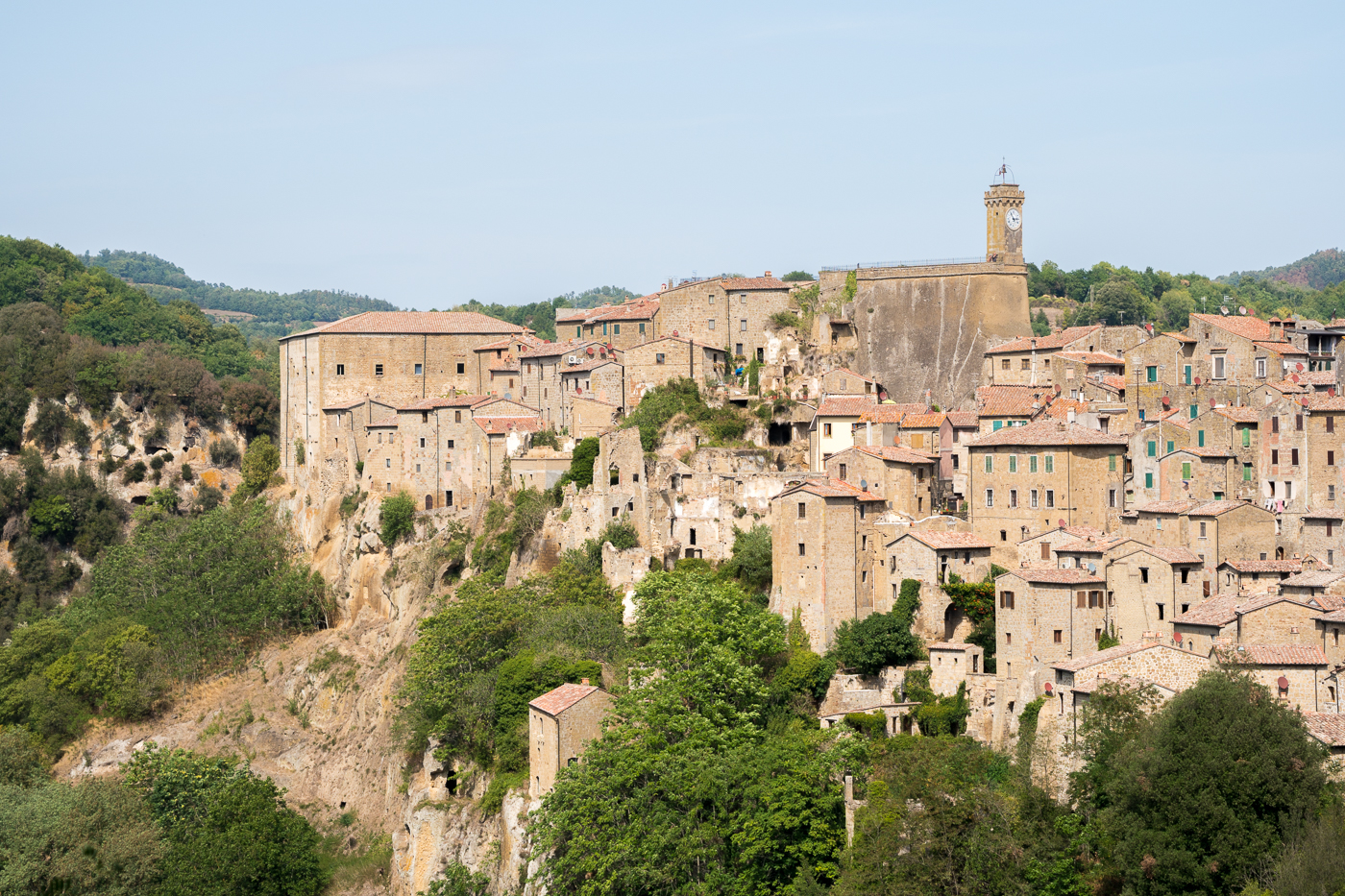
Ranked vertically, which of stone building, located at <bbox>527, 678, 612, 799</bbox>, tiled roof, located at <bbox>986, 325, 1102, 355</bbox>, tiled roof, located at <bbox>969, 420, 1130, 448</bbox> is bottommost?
stone building, located at <bbox>527, 678, 612, 799</bbox>

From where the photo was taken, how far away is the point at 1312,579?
142 ft

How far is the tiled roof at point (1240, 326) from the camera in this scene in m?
58.9

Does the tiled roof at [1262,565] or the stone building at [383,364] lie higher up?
the stone building at [383,364]

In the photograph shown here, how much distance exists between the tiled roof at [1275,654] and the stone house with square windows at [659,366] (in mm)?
31550

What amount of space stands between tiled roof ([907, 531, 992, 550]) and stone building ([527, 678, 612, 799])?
11.7m

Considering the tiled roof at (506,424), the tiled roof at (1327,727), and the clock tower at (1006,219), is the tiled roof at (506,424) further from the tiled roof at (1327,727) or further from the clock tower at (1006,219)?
the tiled roof at (1327,727)

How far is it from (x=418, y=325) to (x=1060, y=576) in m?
49.2

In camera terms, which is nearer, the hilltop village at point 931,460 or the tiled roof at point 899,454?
the hilltop village at point 931,460

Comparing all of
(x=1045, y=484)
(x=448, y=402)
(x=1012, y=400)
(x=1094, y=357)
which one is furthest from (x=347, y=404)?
(x=1045, y=484)

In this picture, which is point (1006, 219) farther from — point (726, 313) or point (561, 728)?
point (561, 728)

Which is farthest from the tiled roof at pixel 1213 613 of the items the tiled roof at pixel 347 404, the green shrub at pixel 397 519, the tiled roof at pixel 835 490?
the tiled roof at pixel 347 404

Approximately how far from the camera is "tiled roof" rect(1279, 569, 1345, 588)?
42.5m

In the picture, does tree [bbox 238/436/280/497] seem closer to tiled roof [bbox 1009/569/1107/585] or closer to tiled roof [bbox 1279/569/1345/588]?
tiled roof [bbox 1009/569/1107/585]

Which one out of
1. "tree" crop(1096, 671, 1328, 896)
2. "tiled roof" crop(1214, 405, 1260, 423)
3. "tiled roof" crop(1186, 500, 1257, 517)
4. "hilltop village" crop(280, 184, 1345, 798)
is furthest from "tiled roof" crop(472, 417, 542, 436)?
"tree" crop(1096, 671, 1328, 896)
